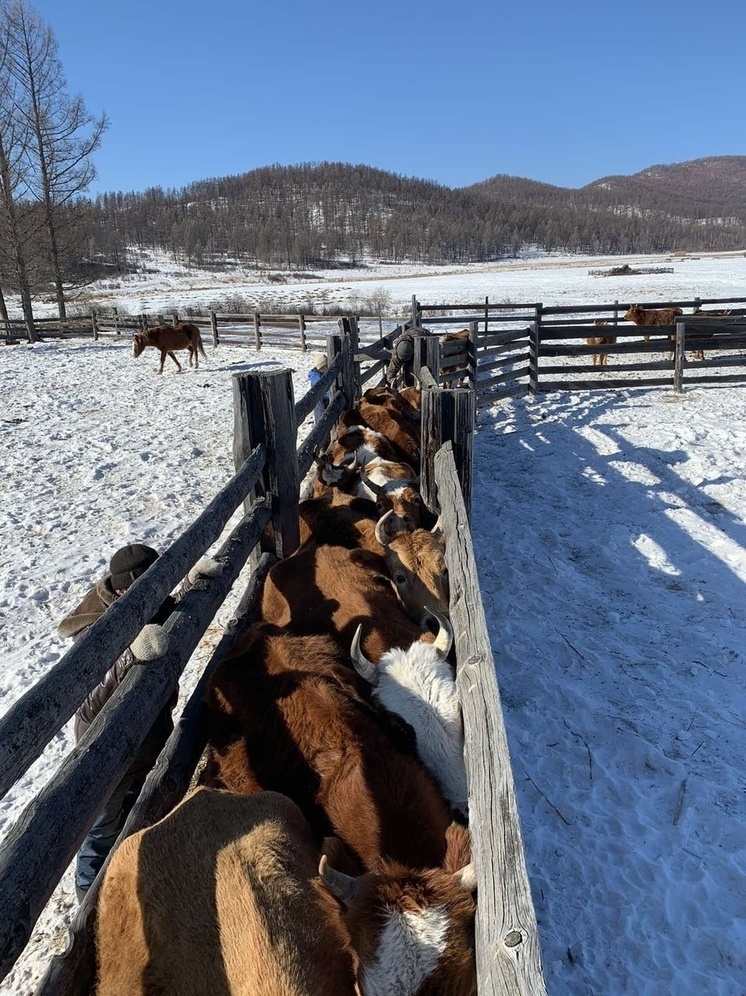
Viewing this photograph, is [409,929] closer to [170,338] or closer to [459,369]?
[459,369]

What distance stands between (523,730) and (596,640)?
1357 mm

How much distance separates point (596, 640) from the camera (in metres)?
5.07

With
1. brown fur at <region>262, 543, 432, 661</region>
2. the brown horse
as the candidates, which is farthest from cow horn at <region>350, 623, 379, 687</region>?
the brown horse

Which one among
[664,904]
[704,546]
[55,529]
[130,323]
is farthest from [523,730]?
[130,323]

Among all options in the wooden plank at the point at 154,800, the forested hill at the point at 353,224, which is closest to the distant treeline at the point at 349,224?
the forested hill at the point at 353,224

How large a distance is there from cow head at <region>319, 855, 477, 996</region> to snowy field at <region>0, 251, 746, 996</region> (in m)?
1.55

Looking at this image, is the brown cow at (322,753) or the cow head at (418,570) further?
the cow head at (418,570)

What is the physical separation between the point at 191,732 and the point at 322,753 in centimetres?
60

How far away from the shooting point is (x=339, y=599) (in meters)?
3.53

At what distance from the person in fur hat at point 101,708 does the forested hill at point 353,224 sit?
9937 centimetres

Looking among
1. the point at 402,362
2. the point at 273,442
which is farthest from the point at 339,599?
the point at 402,362

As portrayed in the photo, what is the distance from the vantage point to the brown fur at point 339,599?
10.9 feet

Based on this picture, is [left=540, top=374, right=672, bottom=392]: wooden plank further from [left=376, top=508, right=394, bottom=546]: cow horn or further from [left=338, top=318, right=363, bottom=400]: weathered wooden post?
[left=376, top=508, right=394, bottom=546]: cow horn

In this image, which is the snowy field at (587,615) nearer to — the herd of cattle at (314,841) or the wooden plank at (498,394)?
the wooden plank at (498,394)
